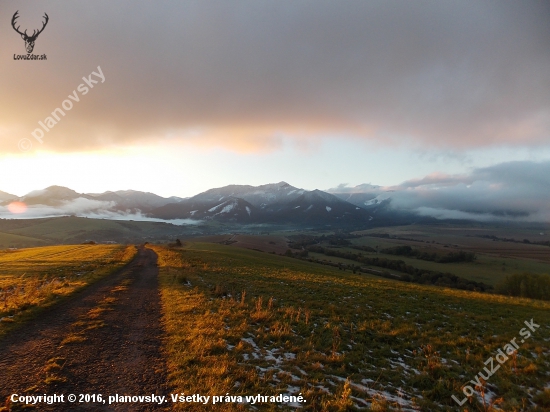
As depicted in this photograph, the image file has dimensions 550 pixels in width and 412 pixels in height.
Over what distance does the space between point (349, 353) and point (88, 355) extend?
1061 centimetres

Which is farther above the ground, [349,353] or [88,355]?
[88,355]

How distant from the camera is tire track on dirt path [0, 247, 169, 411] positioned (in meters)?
7.68

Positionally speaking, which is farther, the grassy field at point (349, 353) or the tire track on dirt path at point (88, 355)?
the grassy field at point (349, 353)

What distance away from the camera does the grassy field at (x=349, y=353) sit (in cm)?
805

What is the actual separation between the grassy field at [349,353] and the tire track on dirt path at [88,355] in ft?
2.70

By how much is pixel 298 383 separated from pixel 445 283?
3261 inches

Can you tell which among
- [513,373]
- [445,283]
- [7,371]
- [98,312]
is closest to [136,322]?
[98,312]

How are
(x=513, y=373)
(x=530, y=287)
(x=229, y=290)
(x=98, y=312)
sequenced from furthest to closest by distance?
(x=530, y=287), (x=229, y=290), (x=98, y=312), (x=513, y=373)

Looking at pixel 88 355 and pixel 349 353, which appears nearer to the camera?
pixel 88 355

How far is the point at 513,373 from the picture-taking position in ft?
32.9

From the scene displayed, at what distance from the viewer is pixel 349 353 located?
11.0 m

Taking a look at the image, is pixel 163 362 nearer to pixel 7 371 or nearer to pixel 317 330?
pixel 7 371

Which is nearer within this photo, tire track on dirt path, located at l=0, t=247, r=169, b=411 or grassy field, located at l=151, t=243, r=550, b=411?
tire track on dirt path, located at l=0, t=247, r=169, b=411

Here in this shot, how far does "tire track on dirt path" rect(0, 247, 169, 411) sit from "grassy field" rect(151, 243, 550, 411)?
32.4 inches
